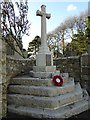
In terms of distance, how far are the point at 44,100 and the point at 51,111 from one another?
1.15ft

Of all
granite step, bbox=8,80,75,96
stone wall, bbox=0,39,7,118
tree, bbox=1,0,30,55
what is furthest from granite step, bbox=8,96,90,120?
tree, bbox=1,0,30,55

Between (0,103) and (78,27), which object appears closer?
(0,103)

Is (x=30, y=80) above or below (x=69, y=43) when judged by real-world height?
below

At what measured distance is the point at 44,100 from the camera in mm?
5023

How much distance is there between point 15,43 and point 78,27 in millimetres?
6361

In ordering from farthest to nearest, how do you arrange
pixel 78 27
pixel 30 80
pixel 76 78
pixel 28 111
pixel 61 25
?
pixel 61 25 → pixel 78 27 → pixel 76 78 → pixel 30 80 → pixel 28 111

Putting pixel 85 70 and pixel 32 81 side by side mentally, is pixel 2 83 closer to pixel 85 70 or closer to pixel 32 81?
pixel 32 81

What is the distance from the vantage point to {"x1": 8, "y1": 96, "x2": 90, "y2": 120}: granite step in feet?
15.5

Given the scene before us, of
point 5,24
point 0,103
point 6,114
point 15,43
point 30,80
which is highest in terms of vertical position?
point 5,24

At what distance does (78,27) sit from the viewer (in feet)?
58.8

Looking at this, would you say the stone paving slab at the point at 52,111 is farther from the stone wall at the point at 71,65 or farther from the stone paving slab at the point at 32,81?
the stone wall at the point at 71,65

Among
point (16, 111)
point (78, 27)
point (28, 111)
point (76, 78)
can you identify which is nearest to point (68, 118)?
point (28, 111)

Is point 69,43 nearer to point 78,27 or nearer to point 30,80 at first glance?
point 78,27

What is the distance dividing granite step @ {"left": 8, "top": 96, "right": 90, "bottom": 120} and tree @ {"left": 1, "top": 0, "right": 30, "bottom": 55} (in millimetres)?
9798
